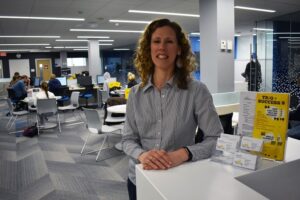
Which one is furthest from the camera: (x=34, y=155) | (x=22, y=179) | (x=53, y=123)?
(x=53, y=123)

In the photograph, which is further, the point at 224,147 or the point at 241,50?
the point at 241,50

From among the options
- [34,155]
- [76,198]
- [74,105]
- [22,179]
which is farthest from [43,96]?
[76,198]

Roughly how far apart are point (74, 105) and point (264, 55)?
7.26 meters

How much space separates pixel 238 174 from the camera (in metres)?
0.97

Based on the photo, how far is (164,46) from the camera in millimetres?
1241

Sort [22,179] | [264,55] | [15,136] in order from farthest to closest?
[264,55] → [15,136] → [22,179]

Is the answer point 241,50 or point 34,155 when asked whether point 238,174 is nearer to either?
point 34,155

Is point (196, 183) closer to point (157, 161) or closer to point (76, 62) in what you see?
point (157, 161)

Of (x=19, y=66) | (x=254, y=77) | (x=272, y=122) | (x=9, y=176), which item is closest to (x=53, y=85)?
(x=9, y=176)

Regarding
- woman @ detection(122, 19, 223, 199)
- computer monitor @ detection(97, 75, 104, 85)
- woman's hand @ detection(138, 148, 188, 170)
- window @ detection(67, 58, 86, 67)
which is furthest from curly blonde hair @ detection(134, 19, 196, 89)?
window @ detection(67, 58, 86, 67)

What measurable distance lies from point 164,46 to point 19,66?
21.1 metres

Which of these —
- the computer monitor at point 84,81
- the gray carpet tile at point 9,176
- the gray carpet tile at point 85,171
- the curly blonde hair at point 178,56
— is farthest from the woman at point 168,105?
the computer monitor at point 84,81

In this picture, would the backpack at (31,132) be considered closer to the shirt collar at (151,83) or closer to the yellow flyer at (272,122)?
the shirt collar at (151,83)

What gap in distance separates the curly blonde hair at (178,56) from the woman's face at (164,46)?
32 mm
